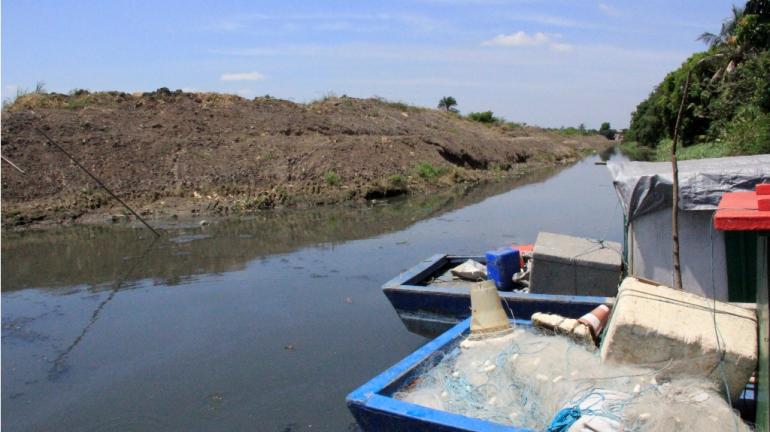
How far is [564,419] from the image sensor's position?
375 centimetres

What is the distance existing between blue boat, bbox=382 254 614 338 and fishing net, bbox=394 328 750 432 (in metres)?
1.58

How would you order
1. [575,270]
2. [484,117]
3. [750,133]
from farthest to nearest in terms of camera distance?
[484,117], [750,133], [575,270]

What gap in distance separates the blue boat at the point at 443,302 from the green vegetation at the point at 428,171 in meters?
16.5

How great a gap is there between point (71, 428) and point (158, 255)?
24.2 feet

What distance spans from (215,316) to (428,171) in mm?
17031

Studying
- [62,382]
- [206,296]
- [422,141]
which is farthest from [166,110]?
[62,382]

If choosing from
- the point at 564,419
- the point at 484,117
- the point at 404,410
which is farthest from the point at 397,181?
the point at 484,117

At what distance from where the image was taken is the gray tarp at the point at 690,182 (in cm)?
592

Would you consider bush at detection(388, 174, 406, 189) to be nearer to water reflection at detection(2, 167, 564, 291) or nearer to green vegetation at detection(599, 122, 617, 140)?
water reflection at detection(2, 167, 564, 291)

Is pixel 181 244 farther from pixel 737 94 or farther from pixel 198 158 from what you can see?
pixel 737 94

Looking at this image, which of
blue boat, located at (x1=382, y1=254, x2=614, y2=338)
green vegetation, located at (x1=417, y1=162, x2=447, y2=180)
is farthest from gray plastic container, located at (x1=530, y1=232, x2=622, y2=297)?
green vegetation, located at (x1=417, y1=162, x2=447, y2=180)

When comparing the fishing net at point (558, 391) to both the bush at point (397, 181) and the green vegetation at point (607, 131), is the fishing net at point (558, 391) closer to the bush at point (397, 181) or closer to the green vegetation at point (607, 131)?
the bush at point (397, 181)

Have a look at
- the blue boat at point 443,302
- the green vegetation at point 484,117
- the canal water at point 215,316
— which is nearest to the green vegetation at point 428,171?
the canal water at point 215,316

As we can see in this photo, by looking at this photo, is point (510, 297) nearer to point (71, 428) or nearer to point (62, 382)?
point (71, 428)
